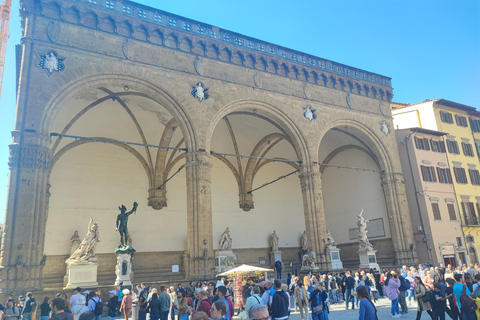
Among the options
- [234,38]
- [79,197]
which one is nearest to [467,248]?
[234,38]

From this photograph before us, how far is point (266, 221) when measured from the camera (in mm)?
25625

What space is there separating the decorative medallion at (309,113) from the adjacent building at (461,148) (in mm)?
8491

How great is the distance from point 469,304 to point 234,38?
50.1 feet

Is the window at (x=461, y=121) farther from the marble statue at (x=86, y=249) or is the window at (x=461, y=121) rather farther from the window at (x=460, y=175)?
the marble statue at (x=86, y=249)

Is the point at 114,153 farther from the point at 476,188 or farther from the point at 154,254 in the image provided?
the point at 476,188

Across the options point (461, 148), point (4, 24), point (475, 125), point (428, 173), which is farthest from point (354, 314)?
point (4, 24)

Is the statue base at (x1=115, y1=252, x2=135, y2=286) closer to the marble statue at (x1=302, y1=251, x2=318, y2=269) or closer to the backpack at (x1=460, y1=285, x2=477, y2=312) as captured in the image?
the marble statue at (x1=302, y1=251, x2=318, y2=269)

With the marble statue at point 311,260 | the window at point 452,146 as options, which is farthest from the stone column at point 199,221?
the window at point 452,146

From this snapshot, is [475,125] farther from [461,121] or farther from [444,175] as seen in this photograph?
[444,175]

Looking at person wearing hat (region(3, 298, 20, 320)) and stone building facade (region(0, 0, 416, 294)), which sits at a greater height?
stone building facade (region(0, 0, 416, 294))

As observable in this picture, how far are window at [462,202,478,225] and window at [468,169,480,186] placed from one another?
197 cm

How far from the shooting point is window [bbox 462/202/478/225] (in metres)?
24.4

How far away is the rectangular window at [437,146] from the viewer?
24.6 m

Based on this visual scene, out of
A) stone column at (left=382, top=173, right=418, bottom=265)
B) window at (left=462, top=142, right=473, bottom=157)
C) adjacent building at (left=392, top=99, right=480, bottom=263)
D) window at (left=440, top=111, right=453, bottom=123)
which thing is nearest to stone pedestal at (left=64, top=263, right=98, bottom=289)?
stone column at (left=382, top=173, right=418, bottom=265)
